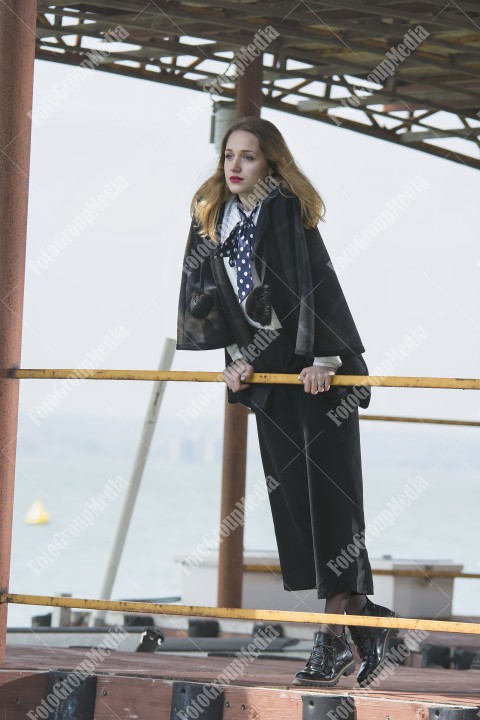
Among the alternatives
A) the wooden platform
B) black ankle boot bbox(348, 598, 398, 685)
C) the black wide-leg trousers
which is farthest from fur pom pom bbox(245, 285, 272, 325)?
the wooden platform

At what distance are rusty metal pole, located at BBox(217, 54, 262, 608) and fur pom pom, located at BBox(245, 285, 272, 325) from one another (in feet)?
18.6

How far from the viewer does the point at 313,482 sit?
5023mm

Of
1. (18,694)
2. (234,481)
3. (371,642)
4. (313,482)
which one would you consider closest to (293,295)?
(313,482)

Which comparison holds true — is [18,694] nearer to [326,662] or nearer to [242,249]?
[326,662]

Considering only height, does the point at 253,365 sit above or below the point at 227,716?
above

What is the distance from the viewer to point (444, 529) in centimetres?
9138

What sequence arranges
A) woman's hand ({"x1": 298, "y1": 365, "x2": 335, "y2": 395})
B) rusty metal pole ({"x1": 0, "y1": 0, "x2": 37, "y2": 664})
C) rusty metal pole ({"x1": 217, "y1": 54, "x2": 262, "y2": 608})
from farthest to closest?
rusty metal pole ({"x1": 217, "y1": 54, "x2": 262, "y2": 608}) → rusty metal pole ({"x1": 0, "y1": 0, "x2": 37, "y2": 664}) → woman's hand ({"x1": 298, "y1": 365, "x2": 335, "y2": 395})

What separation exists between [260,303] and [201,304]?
0.28m

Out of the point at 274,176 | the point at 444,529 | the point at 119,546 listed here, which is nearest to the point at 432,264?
the point at 119,546

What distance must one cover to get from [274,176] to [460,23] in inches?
237

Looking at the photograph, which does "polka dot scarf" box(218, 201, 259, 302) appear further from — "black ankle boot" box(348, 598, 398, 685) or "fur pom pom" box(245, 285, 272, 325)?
"black ankle boot" box(348, 598, 398, 685)

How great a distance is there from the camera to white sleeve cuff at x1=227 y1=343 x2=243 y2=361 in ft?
16.9

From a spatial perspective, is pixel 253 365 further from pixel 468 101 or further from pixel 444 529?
pixel 444 529

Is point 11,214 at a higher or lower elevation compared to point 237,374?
higher
